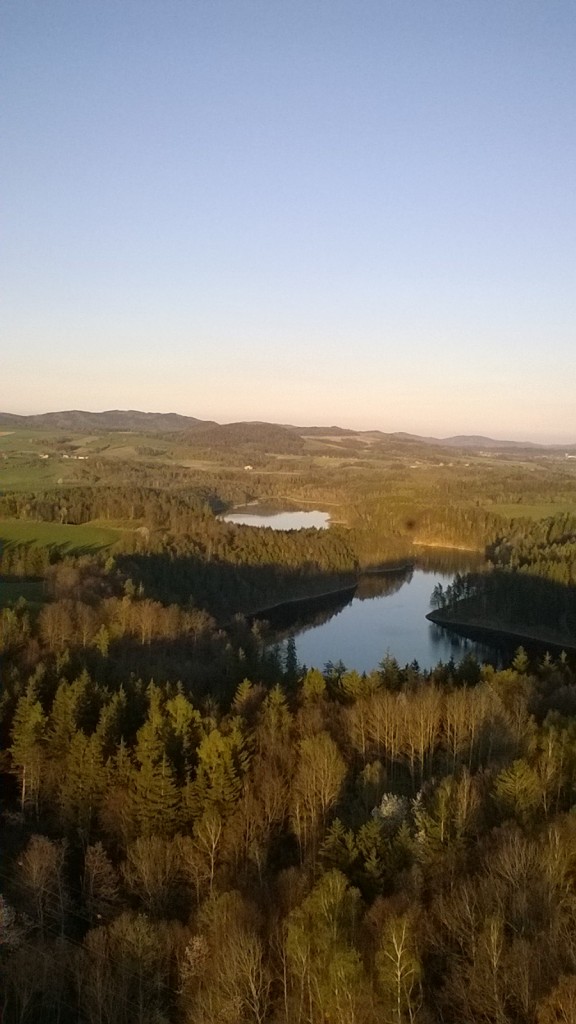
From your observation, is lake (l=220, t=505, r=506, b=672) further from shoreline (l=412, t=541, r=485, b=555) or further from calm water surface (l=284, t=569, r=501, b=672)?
shoreline (l=412, t=541, r=485, b=555)

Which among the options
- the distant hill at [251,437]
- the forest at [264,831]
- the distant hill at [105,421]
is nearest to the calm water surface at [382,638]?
the forest at [264,831]

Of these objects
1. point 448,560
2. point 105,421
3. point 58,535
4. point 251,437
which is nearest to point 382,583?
point 448,560

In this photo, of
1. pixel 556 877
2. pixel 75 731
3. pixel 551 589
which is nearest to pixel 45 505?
pixel 551 589

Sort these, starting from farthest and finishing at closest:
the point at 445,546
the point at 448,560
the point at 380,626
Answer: the point at 445,546
the point at 448,560
the point at 380,626

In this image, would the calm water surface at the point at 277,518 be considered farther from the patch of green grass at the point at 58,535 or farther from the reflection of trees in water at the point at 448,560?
the patch of green grass at the point at 58,535

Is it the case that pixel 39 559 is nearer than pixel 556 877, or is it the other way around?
pixel 556 877

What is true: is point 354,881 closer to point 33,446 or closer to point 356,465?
point 33,446

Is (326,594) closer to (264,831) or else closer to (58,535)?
(58,535)
